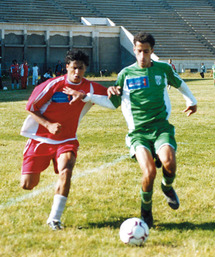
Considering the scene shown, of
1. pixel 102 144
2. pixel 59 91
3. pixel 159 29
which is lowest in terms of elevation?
pixel 159 29

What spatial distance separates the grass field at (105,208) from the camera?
3988mm

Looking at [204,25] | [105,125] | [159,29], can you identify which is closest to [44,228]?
[105,125]

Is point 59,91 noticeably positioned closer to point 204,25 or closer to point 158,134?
point 158,134

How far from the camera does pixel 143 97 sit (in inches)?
196

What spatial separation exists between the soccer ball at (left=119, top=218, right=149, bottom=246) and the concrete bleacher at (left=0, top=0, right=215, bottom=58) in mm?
38784

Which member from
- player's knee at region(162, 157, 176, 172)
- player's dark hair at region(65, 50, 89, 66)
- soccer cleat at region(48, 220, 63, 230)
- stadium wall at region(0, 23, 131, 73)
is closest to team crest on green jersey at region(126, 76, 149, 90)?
player's dark hair at region(65, 50, 89, 66)

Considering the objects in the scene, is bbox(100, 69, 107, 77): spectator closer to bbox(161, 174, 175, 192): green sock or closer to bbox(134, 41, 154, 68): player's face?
bbox(134, 41, 154, 68): player's face

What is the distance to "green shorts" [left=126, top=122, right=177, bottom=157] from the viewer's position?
4809mm

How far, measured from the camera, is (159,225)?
15.1 ft

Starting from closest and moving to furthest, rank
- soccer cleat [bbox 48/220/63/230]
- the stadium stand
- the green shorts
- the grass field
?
the grass field → soccer cleat [bbox 48/220/63/230] → the green shorts → the stadium stand

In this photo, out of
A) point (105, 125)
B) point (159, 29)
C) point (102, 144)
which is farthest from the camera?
point (159, 29)

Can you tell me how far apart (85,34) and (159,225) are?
130ft

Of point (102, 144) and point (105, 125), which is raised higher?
point (102, 144)

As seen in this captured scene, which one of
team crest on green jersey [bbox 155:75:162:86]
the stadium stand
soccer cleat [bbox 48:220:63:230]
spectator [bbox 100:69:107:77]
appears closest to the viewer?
soccer cleat [bbox 48:220:63:230]
